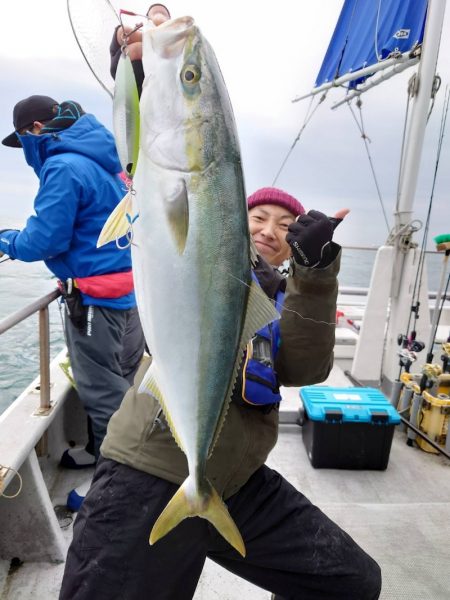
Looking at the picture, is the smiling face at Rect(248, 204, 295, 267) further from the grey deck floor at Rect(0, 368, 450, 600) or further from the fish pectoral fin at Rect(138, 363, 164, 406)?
the grey deck floor at Rect(0, 368, 450, 600)

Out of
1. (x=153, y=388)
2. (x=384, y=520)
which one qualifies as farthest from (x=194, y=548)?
(x=384, y=520)

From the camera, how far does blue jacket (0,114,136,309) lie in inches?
102

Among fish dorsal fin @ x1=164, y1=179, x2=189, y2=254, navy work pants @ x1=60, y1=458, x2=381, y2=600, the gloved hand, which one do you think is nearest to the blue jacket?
navy work pants @ x1=60, y1=458, x2=381, y2=600

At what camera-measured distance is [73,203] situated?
2.61 metres

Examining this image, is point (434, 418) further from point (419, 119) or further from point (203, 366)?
→ point (203, 366)

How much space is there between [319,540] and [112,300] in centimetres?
195

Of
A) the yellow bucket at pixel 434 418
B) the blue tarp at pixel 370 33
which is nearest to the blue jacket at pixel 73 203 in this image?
the yellow bucket at pixel 434 418

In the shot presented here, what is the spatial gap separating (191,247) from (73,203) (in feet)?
6.03

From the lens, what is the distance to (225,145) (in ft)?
3.29

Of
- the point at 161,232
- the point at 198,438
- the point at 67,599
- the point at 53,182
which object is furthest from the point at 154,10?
the point at 67,599

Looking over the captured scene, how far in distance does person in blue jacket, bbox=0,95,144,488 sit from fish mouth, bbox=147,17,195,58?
5.86 feet

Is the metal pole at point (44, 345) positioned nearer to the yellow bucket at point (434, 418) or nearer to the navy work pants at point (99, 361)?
the navy work pants at point (99, 361)

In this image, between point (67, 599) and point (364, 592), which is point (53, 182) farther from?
point (364, 592)

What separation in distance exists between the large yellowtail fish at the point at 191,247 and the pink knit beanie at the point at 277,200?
3.16ft
